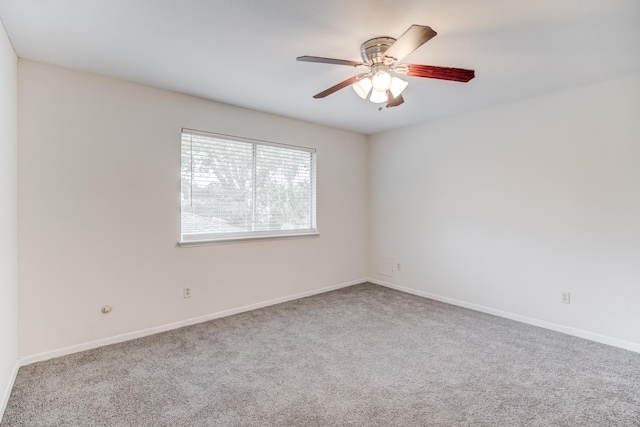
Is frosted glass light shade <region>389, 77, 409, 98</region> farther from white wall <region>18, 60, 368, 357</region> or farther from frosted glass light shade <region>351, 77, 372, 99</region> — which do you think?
white wall <region>18, 60, 368, 357</region>

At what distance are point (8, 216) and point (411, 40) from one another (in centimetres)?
276

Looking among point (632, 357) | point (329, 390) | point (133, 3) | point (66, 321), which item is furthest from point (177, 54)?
point (632, 357)

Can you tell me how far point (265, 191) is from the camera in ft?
12.8

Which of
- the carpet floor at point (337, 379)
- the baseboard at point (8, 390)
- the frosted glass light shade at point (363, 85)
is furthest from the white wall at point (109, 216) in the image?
the frosted glass light shade at point (363, 85)

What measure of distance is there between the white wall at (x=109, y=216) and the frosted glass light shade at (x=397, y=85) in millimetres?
1921

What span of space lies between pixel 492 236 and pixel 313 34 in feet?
9.51

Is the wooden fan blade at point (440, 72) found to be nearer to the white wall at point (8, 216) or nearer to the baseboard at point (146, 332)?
the white wall at point (8, 216)

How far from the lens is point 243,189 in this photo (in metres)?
3.68

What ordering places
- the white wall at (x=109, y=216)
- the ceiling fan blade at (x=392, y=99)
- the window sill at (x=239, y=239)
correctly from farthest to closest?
the window sill at (x=239, y=239)
the white wall at (x=109, y=216)
the ceiling fan blade at (x=392, y=99)

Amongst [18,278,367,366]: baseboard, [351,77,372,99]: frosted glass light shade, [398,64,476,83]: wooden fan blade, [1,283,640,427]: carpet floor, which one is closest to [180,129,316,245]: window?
[18,278,367,366]: baseboard

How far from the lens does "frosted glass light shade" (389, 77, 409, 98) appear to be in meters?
2.21

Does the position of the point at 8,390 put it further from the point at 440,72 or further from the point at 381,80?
the point at 440,72

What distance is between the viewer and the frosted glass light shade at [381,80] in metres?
2.11

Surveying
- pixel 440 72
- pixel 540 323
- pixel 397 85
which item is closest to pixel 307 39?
pixel 397 85
